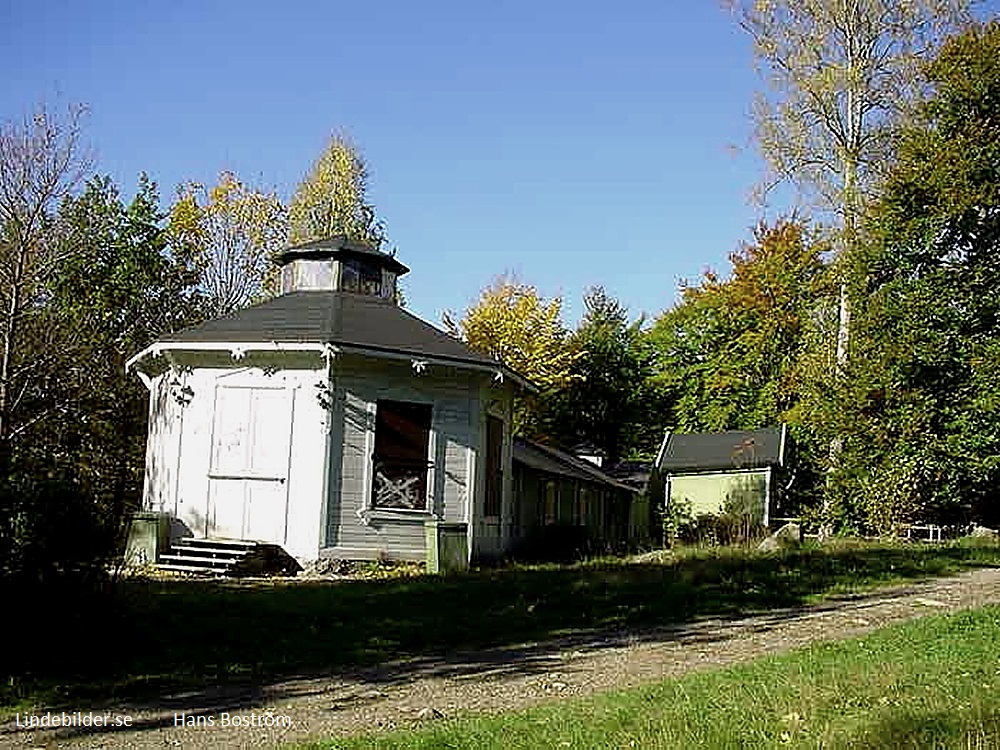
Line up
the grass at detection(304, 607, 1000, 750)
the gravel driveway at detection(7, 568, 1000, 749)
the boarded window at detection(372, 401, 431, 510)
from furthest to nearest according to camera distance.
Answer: the boarded window at detection(372, 401, 431, 510) < the gravel driveway at detection(7, 568, 1000, 749) < the grass at detection(304, 607, 1000, 750)

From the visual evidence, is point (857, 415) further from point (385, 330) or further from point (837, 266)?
point (385, 330)

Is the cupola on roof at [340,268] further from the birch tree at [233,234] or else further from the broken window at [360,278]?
the birch tree at [233,234]

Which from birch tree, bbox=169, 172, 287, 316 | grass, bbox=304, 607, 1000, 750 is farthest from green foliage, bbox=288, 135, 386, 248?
grass, bbox=304, 607, 1000, 750

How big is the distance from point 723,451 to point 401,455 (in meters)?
20.7

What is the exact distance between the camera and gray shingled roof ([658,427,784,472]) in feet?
120

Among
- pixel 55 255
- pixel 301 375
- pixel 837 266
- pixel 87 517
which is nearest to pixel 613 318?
pixel 837 266

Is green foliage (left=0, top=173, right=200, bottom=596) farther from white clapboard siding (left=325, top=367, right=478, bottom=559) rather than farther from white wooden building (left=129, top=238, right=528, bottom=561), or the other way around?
white clapboard siding (left=325, top=367, right=478, bottom=559)

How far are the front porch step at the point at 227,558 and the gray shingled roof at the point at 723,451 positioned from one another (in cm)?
2091

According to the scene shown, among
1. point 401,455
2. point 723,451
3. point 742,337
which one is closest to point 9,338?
point 401,455

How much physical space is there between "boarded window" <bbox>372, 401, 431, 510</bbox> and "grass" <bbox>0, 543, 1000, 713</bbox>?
208 centimetres

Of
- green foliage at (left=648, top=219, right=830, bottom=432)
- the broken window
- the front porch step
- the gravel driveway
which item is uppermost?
green foliage at (left=648, top=219, right=830, bottom=432)

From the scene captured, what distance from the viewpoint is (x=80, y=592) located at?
11.1m

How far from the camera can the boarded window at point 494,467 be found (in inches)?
837

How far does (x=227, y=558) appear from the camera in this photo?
18.5 m
